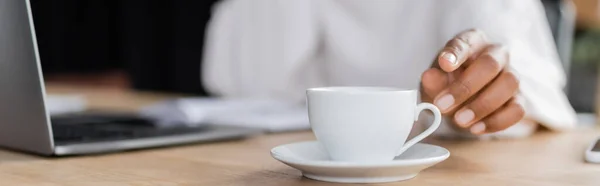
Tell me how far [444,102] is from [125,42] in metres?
3.41

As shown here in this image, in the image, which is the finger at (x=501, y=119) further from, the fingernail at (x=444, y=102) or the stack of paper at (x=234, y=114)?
the stack of paper at (x=234, y=114)

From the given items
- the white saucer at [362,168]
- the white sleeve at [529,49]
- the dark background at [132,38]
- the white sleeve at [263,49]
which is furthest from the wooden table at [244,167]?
the dark background at [132,38]

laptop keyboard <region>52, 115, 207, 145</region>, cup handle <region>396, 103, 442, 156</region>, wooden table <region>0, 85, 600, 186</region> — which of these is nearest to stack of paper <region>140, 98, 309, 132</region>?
laptop keyboard <region>52, 115, 207, 145</region>

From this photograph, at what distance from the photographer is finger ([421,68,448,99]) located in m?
0.89

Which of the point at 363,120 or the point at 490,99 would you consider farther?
the point at 490,99

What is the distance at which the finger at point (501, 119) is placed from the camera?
0.93m

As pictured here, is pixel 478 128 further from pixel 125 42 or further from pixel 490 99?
pixel 125 42

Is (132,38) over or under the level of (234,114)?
under

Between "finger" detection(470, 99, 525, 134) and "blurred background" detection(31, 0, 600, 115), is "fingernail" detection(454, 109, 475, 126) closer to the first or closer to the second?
"finger" detection(470, 99, 525, 134)

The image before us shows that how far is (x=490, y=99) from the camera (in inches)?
36.1

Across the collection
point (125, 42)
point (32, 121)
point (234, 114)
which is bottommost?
point (125, 42)

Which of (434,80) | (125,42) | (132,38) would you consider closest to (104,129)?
(434,80)

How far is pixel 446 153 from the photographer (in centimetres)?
71

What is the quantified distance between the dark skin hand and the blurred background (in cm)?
280
